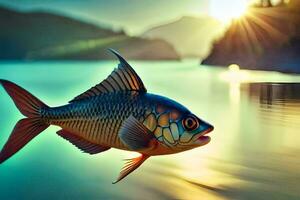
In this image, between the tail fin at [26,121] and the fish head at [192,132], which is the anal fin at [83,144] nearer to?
the tail fin at [26,121]

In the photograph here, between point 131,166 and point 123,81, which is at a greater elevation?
point 123,81

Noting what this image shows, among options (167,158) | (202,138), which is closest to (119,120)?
(202,138)

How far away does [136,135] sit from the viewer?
27.1 inches

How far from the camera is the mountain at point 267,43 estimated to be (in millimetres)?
1695

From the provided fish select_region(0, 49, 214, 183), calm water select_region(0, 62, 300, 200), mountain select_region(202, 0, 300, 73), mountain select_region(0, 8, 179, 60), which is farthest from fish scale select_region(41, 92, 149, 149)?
mountain select_region(202, 0, 300, 73)

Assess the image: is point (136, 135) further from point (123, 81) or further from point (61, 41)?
point (61, 41)

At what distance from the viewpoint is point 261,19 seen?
69.9 inches

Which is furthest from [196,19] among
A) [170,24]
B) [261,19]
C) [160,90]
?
[261,19]

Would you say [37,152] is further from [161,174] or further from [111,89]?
[111,89]

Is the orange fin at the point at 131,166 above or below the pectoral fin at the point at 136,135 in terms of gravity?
below

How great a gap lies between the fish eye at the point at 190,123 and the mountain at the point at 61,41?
25.2 inches

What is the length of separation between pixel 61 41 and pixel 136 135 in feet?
2.71

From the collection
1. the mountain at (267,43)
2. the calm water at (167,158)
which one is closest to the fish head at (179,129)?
the calm water at (167,158)

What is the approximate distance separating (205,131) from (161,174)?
441 mm
